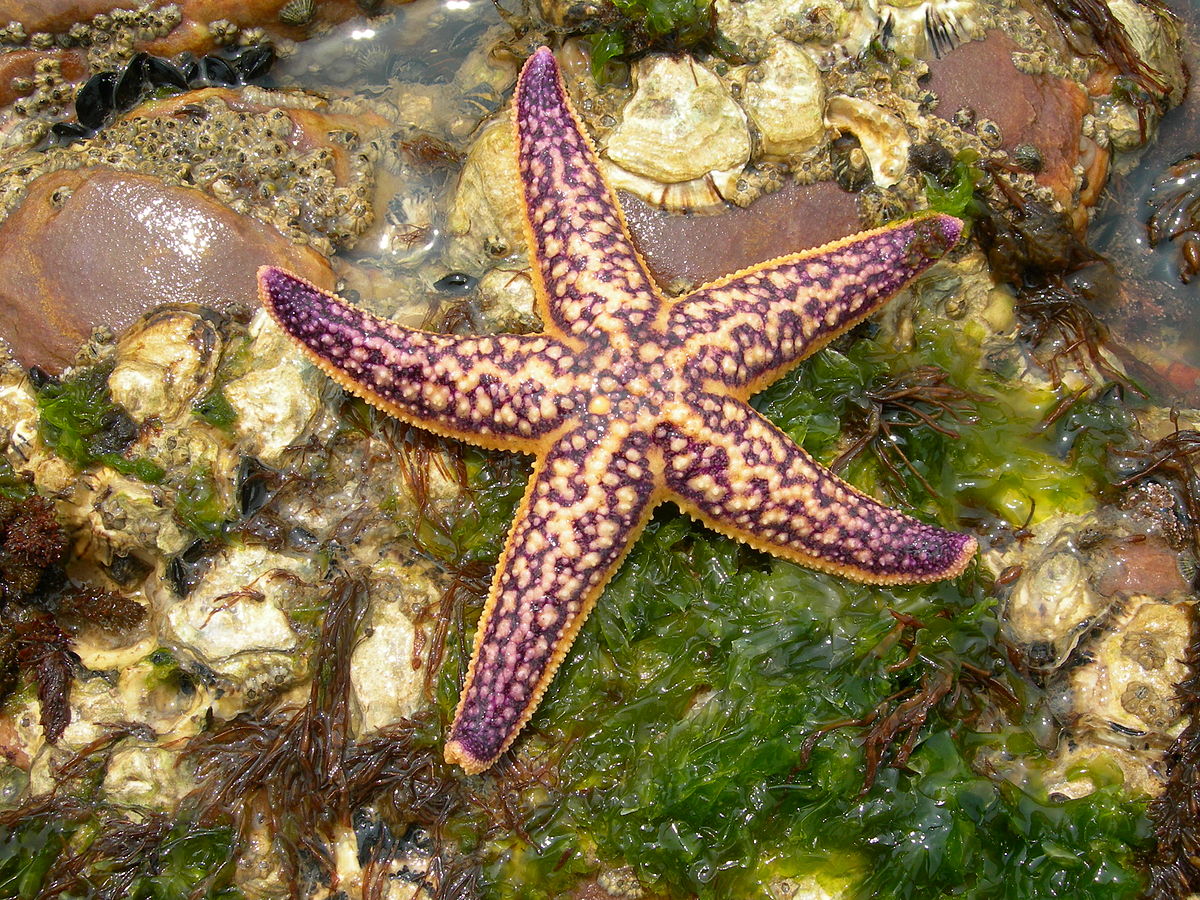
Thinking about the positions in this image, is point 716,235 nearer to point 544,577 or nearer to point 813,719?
point 544,577

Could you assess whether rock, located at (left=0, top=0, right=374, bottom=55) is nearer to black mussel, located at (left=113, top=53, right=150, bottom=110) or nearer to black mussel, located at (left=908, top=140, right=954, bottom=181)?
black mussel, located at (left=113, top=53, right=150, bottom=110)

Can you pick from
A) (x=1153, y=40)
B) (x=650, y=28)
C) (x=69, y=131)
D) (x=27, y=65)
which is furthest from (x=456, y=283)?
(x=1153, y=40)

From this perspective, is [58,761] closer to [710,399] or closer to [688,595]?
[688,595]

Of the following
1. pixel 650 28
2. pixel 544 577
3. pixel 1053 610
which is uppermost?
pixel 650 28

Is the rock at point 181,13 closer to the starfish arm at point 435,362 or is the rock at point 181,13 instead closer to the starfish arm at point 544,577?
the starfish arm at point 435,362

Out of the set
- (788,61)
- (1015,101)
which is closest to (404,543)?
(788,61)

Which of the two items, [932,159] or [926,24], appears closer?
[932,159]
